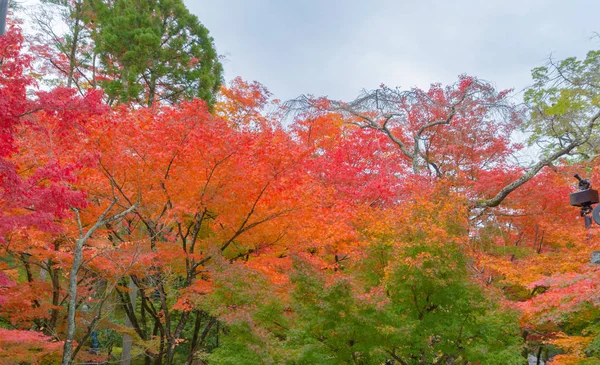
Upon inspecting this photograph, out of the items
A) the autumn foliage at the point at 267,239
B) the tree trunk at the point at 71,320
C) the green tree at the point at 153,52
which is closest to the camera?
the tree trunk at the point at 71,320

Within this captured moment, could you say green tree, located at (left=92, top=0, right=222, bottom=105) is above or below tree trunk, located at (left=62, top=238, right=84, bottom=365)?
above

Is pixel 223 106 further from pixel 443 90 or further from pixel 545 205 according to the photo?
pixel 545 205

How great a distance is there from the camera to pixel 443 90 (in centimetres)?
1680

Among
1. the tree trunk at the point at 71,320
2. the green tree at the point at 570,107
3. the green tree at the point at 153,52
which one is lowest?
the tree trunk at the point at 71,320

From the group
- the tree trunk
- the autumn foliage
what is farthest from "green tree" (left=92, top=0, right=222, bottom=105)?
the tree trunk

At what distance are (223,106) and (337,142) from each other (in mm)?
6948

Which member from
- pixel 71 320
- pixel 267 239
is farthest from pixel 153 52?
pixel 71 320

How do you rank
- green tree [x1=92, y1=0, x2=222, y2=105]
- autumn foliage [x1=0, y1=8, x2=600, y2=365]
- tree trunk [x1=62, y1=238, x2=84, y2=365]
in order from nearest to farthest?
tree trunk [x1=62, y1=238, x2=84, y2=365] → autumn foliage [x1=0, y1=8, x2=600, y2=365] → green tree [x1=92, y1=0, x2=222, y2=105]

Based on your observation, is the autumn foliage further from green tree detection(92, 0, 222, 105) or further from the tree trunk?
green tree detection(92, 0, 222, 105)

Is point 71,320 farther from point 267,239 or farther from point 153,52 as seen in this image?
point 153,52

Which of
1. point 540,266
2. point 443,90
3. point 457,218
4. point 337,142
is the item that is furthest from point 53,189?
point 443,90

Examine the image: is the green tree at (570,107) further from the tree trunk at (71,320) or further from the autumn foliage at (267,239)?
the tree trunk at (71,320)

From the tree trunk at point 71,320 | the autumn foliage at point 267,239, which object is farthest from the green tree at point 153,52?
the tree trunk at point 71,320

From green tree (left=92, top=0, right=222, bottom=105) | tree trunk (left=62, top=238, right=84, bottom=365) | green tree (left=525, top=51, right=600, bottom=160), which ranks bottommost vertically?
tree trunk (left=62, top=238, right=84, bottom=365)
